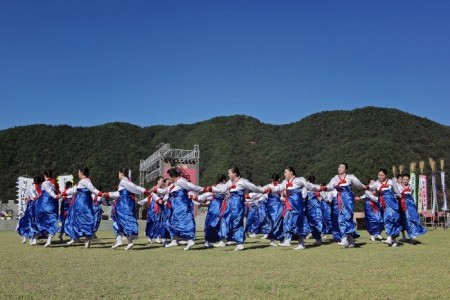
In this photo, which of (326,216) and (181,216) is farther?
(326,216)

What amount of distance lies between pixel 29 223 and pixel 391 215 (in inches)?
350

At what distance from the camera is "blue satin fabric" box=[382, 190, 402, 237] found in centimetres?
1149

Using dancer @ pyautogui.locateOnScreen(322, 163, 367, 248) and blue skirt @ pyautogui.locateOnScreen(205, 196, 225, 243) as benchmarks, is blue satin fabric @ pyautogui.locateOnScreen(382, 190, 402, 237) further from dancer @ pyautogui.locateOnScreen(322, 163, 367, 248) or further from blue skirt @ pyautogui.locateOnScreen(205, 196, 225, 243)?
blue skirt @ pyautogui.locateOnScreen(205, 196, 225, 243)

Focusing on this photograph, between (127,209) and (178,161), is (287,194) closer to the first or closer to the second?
(127,209)

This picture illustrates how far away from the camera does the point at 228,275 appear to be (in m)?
6.31

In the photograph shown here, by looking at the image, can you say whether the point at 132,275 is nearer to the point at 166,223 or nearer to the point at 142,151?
the point at 166,223

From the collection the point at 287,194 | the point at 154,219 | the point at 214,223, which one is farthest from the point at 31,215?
the point at 287,194

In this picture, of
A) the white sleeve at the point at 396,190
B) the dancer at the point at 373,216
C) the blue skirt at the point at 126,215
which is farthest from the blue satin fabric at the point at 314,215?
the blue skirt at the point at 126,215

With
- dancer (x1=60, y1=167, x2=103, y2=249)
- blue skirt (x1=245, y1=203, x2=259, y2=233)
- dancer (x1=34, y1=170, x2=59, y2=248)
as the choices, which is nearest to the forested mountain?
blue skirt (x1=245, y1=203, x2=259, y2=233)

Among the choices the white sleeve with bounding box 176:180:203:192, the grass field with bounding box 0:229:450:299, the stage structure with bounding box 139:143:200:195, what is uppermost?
the stage structure with bounding box 139:143:200:195

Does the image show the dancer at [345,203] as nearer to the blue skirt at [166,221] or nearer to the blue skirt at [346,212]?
the blue skirt at [346,212]

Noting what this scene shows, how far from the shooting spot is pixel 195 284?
5641 millimetres

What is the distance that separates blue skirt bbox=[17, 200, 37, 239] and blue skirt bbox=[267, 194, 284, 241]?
227 inches

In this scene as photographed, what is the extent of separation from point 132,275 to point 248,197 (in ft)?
31.3
